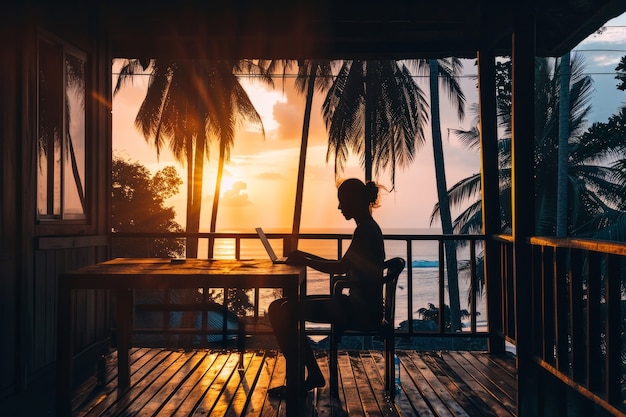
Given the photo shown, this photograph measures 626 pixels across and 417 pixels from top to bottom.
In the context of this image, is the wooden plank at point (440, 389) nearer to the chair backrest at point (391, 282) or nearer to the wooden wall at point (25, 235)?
the chair backrest at point (391, 282)

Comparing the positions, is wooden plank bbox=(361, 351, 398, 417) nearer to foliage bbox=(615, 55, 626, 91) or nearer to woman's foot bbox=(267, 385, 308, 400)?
woman's foot bbox=(267, 385, 308, 400)

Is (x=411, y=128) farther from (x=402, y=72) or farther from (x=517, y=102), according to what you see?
(x=517, y=102)

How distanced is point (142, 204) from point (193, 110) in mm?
9080

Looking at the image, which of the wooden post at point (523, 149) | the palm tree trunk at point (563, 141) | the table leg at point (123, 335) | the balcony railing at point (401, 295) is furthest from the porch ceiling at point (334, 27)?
the palm tree trunk at point (563, 141)

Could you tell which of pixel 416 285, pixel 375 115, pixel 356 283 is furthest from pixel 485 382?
pixel 416 285

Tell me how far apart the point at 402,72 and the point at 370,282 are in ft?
58.3

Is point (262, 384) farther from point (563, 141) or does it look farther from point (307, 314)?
point (563, 141)

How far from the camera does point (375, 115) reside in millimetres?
19891

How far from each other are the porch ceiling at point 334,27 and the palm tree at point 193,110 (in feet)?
46.5

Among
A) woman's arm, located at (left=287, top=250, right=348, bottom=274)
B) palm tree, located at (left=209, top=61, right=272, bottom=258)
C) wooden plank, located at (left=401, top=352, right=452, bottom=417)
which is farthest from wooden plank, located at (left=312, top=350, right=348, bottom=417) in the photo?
palm tree, located at (left=209, top=61, right=272, bottom=258)

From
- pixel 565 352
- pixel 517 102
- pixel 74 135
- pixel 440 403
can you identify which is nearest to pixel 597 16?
pixel 517 102

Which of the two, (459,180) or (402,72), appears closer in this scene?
A: (402,72)

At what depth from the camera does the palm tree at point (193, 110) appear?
19.9 meters

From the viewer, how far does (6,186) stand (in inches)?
149
